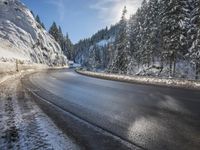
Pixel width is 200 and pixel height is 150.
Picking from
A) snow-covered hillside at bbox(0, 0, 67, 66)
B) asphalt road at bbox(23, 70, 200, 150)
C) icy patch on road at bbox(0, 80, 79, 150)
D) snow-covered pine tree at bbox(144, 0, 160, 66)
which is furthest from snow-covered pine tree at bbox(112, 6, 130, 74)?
icy patch on road at bbox(0, 80, 79, 150)

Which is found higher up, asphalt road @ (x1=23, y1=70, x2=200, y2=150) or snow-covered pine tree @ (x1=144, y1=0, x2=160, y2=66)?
snow-covered pine tree @ (x1=144, y1=0, x2=160, y2=66)

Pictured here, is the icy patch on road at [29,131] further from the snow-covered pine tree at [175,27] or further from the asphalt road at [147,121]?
the snow-covered pine tree at [175,27]

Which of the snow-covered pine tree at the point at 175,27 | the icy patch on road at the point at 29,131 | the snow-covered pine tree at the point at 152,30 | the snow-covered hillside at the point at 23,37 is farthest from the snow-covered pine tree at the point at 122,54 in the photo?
the icy patch on road at the point at 29,131

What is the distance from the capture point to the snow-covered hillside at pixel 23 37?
66.4 meters

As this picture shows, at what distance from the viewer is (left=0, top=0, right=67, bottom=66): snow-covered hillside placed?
66381 mm

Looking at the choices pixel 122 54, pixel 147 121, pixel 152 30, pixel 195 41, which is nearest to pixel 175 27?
pixel 195 41

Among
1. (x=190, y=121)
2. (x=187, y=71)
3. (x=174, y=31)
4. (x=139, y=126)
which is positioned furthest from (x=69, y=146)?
(x=187, y=71)

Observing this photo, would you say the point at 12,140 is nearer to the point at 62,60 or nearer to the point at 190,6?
the point at 190,6

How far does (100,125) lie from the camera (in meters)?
7.70

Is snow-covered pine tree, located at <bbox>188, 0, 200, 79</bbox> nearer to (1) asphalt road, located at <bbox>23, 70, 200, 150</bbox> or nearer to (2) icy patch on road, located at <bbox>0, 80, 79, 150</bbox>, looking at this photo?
(1) asphalt road, located at <bbox>23, 70, 200, 150</bbox>

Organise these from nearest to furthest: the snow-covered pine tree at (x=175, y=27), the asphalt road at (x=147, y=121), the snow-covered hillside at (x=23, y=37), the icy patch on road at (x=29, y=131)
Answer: the icy patch on road at (x=29, y=131) < the asphalt road at (x=147, y=121) < the snow-covered pine tree at (x=175, y=27) < the snow-covered hillside at (x=23, y=37)

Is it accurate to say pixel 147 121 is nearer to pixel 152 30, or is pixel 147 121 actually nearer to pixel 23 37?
pixel 152 30

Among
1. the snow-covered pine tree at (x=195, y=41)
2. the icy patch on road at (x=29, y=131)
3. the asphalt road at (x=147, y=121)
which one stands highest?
the snow-covered pine tree at (x=195, y=41)

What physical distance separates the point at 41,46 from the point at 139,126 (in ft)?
253
